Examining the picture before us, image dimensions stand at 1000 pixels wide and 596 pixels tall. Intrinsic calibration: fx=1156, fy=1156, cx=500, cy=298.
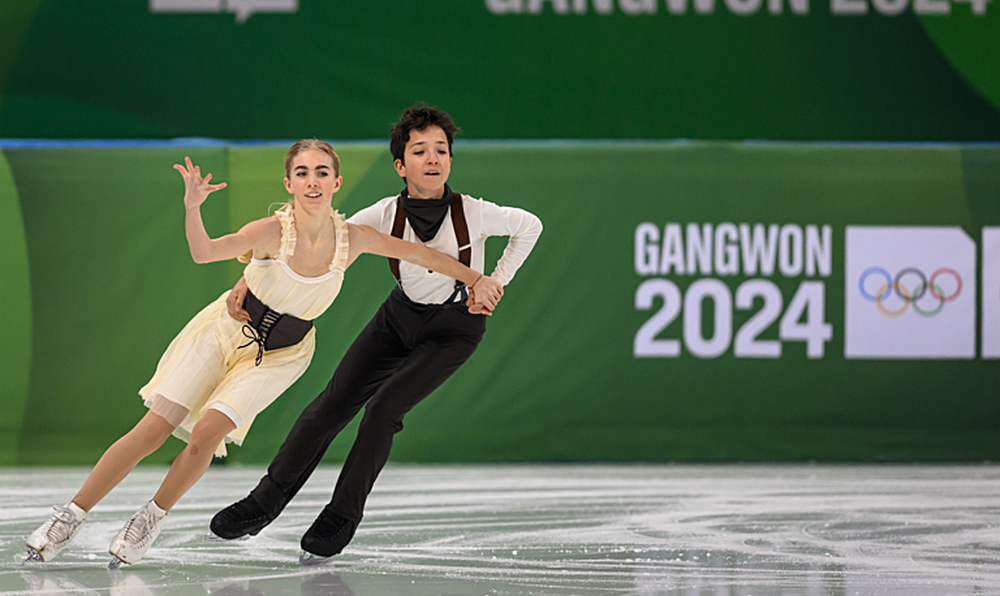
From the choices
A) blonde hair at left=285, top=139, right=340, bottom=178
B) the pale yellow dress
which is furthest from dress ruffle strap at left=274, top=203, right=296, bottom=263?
blonde hair at left=285, top=139, right=340, bottom=178

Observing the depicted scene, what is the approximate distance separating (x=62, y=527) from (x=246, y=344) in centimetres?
82

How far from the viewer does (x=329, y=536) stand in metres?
3.87

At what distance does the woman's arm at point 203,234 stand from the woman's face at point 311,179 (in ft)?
0.49

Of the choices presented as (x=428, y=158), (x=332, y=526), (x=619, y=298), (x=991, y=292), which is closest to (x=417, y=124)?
(x=428, y=158)

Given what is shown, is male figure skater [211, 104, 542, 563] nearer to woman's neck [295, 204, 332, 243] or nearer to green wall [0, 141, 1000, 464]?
woman's neck [295, 204, 332, 243]

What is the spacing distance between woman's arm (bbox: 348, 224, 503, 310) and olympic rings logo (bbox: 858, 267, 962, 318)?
12.4 ft

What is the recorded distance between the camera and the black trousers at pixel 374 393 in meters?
3.86

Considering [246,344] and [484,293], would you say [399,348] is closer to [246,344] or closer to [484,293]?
[484,293]

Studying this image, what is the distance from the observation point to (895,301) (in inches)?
275

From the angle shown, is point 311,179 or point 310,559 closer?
point 311,179

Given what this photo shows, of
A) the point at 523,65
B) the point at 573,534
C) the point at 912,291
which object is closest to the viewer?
the point at 573,534

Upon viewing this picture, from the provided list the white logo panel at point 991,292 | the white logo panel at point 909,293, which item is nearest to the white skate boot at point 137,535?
the white logo panel at point 909,293

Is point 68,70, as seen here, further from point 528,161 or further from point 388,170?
point 528,161

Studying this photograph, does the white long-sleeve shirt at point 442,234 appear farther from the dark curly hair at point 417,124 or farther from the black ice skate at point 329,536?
the black ice skate at point 329,536
